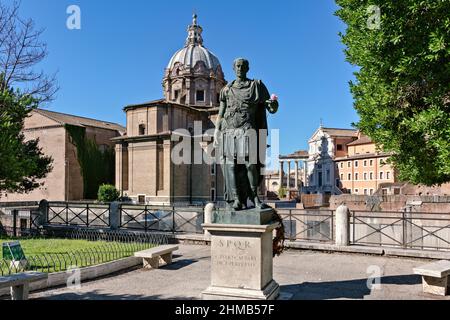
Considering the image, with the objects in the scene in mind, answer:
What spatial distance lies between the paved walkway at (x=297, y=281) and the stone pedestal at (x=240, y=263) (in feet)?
3.92

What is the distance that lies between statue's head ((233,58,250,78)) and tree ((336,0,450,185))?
408 centimetres

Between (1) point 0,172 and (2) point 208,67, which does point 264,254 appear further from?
(2) point 208,67

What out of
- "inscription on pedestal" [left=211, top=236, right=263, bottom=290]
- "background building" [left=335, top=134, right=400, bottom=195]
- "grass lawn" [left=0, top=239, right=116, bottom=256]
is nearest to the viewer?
"inscription on pedestal" [left=211, top=236, right=263, bottom=290]

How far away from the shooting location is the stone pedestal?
228 inches

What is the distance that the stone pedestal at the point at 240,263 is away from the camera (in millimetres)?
5781

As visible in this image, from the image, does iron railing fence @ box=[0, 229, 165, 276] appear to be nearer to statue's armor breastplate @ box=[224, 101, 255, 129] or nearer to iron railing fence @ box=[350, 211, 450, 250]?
statue's armor breastplate @ box=[224, 101, 255, 129]

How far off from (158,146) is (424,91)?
3363 cm

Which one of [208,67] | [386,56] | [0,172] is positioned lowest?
[0,172]

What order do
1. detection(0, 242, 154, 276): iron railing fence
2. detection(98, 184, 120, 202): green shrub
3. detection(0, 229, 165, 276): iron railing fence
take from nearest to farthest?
detection(0, 242, 154, 276): iron railing fence < detection(0, 229, 165, 276): iron railing fence < detection(98, 184, 120, 202): green shrub

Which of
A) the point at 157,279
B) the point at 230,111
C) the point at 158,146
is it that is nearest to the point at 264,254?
the point at 230,111

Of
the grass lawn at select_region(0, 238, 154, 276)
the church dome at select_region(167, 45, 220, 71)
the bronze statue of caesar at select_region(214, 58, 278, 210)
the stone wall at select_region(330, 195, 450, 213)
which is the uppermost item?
the church dome at select_region(167, 45, 220, 71)

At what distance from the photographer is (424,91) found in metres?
9.09

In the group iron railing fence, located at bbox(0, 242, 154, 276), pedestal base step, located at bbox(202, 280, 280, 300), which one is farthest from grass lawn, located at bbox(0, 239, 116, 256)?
pedestal base step, located at bbox(202, 280, 280, 300)

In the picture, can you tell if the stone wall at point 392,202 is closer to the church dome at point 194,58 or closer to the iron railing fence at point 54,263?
the iron railing fence at point 54,263
